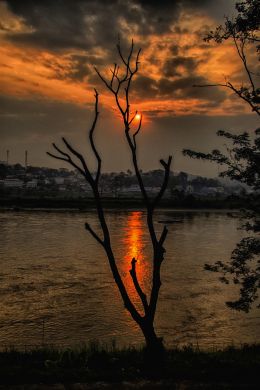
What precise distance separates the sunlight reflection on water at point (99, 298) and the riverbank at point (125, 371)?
6.88 meters

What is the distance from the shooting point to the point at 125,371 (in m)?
10.9

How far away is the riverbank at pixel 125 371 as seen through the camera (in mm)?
10266

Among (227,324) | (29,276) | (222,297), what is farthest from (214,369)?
(29,276)

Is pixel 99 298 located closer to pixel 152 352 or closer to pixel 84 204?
pixel 152 352

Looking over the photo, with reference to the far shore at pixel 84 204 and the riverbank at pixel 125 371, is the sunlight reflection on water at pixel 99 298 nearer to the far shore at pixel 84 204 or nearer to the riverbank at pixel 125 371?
the riverbank at pixel 125 371

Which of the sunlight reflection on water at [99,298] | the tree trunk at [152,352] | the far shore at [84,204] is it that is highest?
the tree trunk at [152,352]

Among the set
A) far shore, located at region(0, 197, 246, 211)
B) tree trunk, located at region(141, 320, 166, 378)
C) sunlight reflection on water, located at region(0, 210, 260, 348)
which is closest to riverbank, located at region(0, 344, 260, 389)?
tree trunk, located at region(141, 320, 166, 378)

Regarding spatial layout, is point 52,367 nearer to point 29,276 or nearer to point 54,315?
point 54,315

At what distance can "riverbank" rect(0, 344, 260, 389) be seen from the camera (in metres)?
10.3

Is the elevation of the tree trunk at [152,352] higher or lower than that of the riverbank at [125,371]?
higher

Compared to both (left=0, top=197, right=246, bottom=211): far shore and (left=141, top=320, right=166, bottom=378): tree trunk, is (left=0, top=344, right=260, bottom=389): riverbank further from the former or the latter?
(left=0, top=197, right=246, bottom=211): far shore

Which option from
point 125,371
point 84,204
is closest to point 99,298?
point 125,371

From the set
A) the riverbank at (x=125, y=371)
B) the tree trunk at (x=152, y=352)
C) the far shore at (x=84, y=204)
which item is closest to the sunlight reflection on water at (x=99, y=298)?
the riverbank at (x=125, y=371)

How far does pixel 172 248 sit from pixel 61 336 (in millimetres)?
32433
